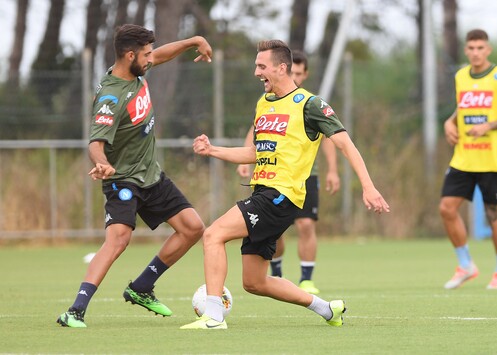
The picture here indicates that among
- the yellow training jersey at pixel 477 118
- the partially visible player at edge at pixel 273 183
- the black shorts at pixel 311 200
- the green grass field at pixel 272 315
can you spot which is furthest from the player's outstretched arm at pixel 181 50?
the yellow training jersey at pixel 477 118

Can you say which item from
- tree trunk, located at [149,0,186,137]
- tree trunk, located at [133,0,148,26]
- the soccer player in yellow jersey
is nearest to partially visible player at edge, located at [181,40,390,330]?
the soccer player in yellow jersey

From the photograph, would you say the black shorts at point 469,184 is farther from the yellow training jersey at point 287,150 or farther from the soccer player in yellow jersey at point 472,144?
the yellow training jersey at point 287,150

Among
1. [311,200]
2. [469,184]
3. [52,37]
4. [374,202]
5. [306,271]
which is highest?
[52,37]

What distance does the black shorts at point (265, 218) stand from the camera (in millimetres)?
8109

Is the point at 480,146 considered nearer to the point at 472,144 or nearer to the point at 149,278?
the point at 472,144

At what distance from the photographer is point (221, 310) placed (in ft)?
26.4

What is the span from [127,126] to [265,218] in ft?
4.64

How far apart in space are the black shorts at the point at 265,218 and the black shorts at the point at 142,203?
109cm

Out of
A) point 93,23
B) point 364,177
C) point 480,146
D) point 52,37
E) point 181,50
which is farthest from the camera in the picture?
point 93,23

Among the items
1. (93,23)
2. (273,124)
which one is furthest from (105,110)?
(93,23)

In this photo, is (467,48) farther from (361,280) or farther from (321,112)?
(321,112)

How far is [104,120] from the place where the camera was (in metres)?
8.60

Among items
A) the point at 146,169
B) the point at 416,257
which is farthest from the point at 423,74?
the point at 146,169

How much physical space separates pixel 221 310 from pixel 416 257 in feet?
32.3
